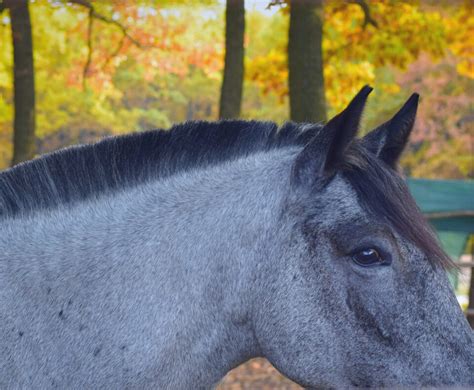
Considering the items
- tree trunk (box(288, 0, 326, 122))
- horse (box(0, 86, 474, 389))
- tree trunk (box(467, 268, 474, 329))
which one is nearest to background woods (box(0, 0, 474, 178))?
tree trunk (box(288, 0, 326, 122))

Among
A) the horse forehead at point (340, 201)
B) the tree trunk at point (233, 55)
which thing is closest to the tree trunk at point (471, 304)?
the tree trunk at point (233, 55)

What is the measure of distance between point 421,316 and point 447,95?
75.6 ft

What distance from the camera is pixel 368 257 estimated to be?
2.14 metres

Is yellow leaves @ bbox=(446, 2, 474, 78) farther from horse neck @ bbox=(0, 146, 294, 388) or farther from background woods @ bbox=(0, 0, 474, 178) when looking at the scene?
horse neck @ bbox=(0, 146, 294, 388)

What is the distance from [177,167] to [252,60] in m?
11.6

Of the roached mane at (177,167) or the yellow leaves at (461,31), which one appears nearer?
the roached mane at (177,167)

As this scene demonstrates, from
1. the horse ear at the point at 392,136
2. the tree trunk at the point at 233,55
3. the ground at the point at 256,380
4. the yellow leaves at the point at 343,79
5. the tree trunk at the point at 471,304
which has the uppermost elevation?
the horse ear at the point at 392,136

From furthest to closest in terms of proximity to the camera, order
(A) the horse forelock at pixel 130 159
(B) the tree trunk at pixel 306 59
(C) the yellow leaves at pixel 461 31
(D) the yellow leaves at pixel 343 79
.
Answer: (D) the yellow leaves at pixel 343 79 → (C) the yellow leaves at pixel 461 31 → (B) the tree trunk at pixel 306 59 → (A) the horse forelock at pixel 130 159

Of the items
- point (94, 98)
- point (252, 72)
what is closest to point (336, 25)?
point (252, 72)

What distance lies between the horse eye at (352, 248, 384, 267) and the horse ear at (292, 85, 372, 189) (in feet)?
0.93

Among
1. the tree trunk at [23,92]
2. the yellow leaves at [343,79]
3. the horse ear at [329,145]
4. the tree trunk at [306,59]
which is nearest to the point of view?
the horse ear at [329,145]

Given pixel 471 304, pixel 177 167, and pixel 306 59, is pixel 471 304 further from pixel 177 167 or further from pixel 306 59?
pixel 177 167

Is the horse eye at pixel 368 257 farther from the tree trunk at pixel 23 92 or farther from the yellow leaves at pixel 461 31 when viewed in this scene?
the yellow leaves at pixel 461 31

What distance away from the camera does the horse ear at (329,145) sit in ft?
6.93
